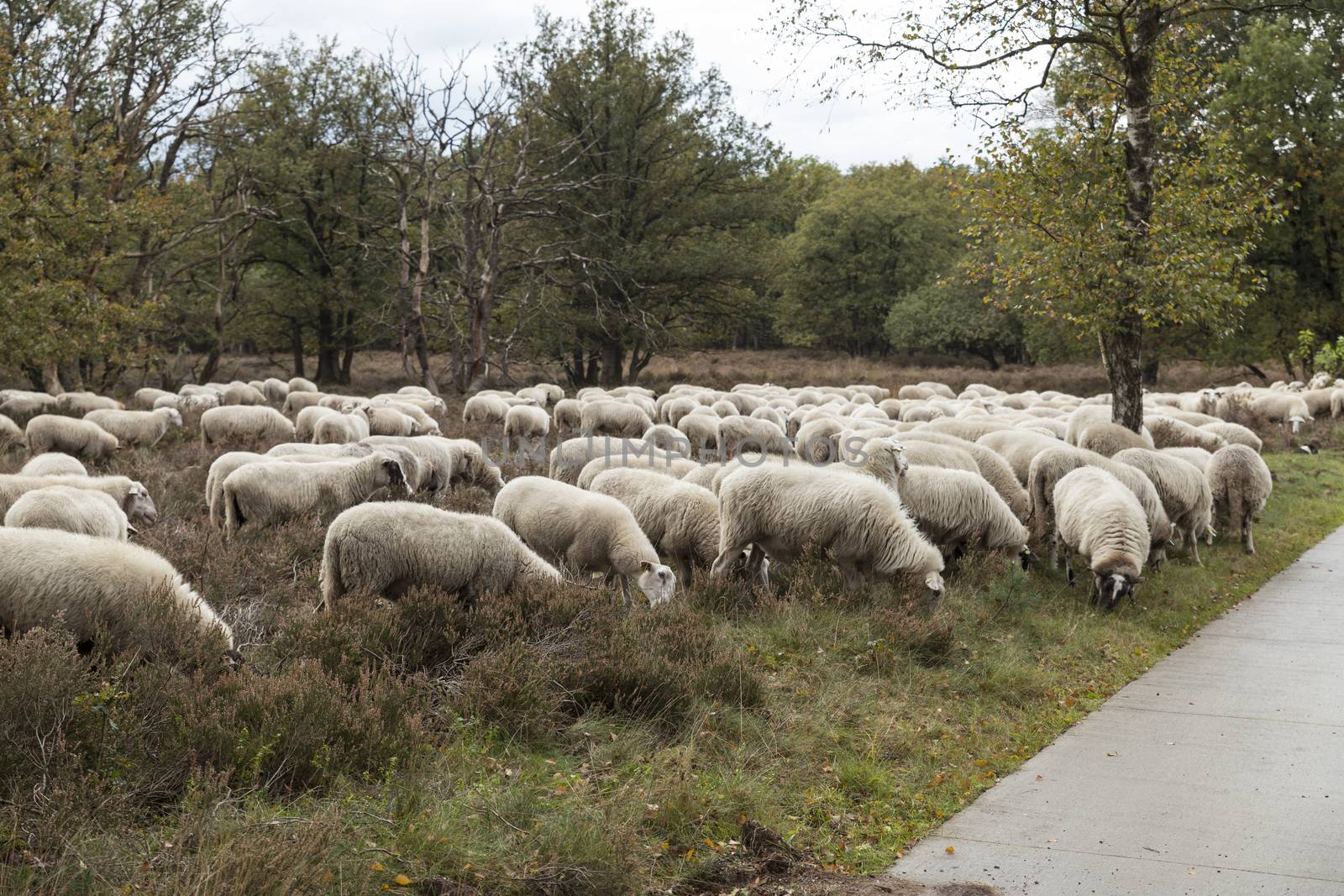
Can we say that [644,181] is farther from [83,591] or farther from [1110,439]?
[83,591]

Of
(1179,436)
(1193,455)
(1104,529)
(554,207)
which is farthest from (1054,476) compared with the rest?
(554,207)

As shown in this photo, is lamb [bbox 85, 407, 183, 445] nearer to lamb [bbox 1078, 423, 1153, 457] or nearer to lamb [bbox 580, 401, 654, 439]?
lamb [bbox 580, 401, 654, 439]

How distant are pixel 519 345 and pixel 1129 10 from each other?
27.7 m

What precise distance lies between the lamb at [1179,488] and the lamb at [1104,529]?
143cm

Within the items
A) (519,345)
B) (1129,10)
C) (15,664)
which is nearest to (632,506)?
(15,664)

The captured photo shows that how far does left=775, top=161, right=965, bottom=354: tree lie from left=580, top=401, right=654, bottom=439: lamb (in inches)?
1476

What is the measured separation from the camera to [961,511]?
34.8 feet

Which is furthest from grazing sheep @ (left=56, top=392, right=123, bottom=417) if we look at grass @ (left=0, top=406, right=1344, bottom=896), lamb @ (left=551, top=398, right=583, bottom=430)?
grass @ (left=0, top=406, right=1344, bottom=896)

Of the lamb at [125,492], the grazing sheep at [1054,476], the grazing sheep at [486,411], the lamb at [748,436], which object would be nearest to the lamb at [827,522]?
the grazing sheep at [1054,476]

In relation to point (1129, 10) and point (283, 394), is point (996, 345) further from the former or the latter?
point (1129, 10)

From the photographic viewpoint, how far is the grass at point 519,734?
408cm

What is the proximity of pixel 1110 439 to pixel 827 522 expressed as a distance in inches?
294

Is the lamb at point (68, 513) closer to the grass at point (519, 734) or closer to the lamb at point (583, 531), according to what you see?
the grass at point (519, 734)

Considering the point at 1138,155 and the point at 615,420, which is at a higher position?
the point at 1138,155
